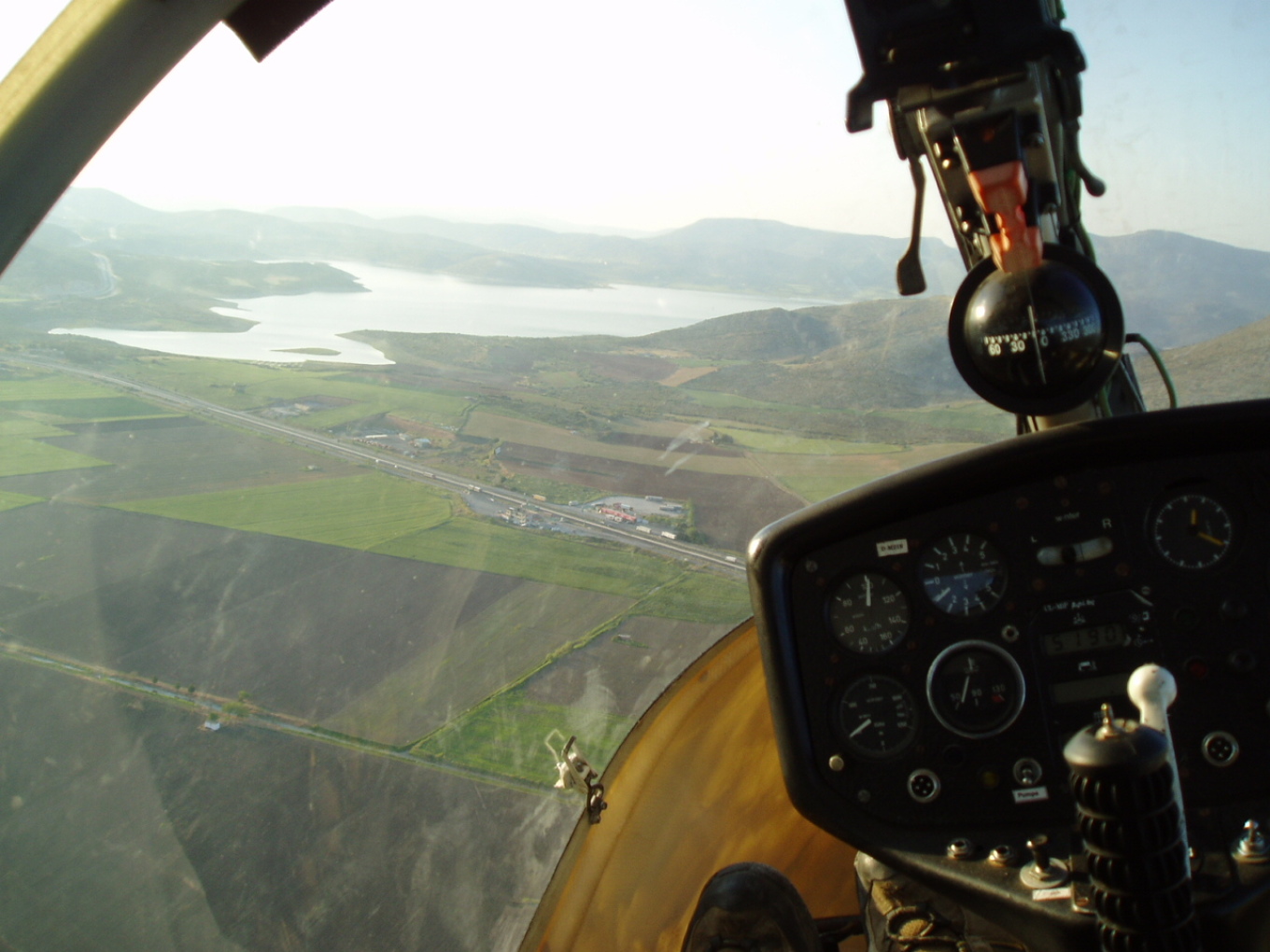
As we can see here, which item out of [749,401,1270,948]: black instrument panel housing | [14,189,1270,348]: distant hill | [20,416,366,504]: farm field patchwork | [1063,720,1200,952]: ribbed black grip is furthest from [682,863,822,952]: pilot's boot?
[20,416,366,504]: farm field patchwork

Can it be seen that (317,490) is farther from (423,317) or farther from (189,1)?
(189,1)

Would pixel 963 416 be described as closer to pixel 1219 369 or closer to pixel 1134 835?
pixel 1219 369

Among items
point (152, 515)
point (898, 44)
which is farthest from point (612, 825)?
point (898, 44)

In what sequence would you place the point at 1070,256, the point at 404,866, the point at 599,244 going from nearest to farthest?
the point at 1070,256 → the point at 404,866 → the point at 599,244

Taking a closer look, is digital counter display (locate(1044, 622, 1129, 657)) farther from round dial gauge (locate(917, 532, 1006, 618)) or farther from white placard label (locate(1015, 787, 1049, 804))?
white placard label (locate(1015, 787, 1049, 804))

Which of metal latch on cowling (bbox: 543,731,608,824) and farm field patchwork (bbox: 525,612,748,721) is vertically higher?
farm field patchwork (bbox: 525,612,748,721)

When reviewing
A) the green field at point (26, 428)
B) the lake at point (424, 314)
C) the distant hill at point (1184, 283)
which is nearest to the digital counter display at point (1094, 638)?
the distant hill at point (1184, 283)
